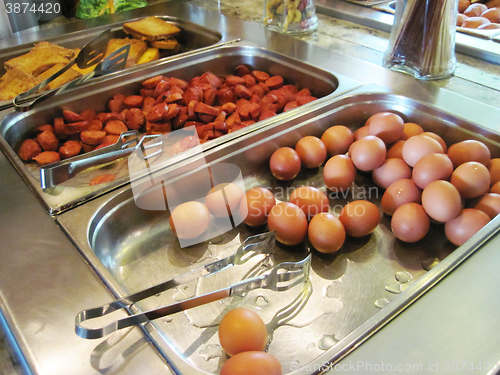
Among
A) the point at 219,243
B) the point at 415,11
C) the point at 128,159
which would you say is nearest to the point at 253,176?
the point at 219,243

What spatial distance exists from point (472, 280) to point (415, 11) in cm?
93

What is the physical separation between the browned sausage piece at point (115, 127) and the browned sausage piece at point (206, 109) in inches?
10.7

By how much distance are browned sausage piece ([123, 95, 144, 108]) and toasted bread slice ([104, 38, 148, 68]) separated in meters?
0.30

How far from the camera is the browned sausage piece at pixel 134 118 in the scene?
52.0 inches

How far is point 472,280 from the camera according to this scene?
2.17 ft

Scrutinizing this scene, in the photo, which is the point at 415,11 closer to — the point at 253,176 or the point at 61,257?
the point at 253,176

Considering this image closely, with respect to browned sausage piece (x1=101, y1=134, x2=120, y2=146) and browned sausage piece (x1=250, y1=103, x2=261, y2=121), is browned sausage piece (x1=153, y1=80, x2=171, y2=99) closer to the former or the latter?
Result: browned sausage piece (x1=101, y1=134, x2=120, y2=146)

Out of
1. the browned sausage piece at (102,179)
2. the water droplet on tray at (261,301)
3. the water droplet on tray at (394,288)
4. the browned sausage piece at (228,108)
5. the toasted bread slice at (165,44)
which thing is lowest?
the water droplet on tray at (394,288)

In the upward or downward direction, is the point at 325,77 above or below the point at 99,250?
above

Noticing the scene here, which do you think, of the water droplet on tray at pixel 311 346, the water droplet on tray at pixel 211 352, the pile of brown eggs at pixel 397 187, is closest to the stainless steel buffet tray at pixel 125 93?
the pile of brown eggs at pixel 397 187

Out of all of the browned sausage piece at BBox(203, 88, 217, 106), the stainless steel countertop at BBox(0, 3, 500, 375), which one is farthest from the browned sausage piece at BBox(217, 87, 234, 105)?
the stainless steel countertop at BBox(0, 3, 500, 375)

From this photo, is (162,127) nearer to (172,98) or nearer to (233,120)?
(172,98)

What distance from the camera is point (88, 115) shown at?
133 cm

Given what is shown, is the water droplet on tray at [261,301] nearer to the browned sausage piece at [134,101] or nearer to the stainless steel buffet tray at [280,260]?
the stainless steel buffet tray at [280,260]
